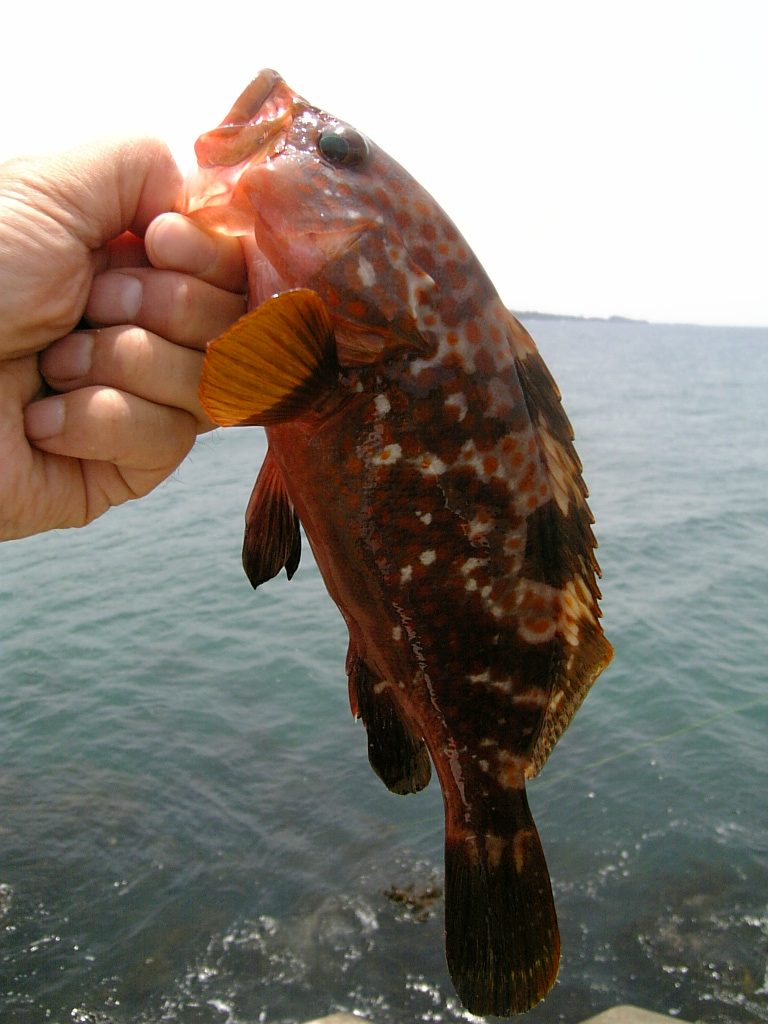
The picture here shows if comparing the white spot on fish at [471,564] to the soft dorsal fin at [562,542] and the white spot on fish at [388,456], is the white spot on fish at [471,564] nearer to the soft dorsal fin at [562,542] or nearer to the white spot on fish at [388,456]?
the soft dorsal fin at [562,542]

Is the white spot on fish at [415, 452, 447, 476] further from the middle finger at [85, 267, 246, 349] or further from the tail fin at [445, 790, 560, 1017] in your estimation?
the tail fin at [445, 790, 560, 1017]

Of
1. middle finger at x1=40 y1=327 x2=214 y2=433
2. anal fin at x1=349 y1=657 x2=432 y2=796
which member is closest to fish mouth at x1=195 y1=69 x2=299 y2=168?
middle finger at x1=40 y1=327 x2=214 y2=433

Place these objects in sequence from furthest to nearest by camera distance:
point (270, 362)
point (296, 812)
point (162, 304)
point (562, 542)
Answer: point (296, 812) < point (162, 304) < point (562, 542) < point (270, 362)

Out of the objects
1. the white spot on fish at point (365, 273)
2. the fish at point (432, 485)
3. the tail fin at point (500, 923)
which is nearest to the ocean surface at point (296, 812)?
the fish at point (432, 485)

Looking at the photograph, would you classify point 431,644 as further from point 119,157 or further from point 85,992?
point 85,992

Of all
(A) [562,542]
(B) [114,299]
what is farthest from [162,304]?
(A) [562,542]

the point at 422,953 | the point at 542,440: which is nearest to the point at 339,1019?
the point at 422,953

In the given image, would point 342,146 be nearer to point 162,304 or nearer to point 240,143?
point 240,143
